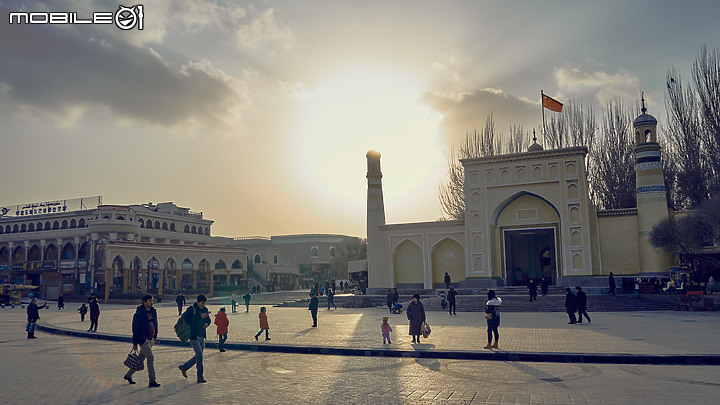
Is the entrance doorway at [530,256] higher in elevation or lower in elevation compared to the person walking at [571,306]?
higher

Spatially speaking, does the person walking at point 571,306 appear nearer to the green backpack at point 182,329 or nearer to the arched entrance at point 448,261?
the green backpack at point 182,329

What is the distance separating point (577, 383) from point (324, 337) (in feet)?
25.6

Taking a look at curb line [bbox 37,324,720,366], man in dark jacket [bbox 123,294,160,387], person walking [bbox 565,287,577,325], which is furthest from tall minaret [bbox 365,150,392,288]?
man in dark jacket [bbox 123,294,160,387]

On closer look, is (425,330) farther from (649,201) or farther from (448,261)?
(448,261)

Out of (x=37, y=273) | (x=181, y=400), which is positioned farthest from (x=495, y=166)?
(x=37, y=273)

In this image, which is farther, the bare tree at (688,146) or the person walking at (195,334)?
the bare tree at (688,146)

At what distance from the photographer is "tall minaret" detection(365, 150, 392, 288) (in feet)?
119

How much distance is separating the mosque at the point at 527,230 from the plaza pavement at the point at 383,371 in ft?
47.2

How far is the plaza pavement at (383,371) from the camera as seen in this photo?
7.47 meters

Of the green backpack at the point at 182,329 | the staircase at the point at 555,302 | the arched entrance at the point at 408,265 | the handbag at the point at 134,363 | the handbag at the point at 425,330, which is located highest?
the arched entrance at the point at 408,265

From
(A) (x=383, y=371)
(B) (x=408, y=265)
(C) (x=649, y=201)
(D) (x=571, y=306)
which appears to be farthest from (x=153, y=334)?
(B) (x=408, y=265)

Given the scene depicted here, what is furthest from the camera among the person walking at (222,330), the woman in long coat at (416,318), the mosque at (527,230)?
the mosque at (527,230)

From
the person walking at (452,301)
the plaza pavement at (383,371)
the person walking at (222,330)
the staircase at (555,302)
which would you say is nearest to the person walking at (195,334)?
the plaza pavement at (383,371)

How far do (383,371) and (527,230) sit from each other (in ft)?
82.6
